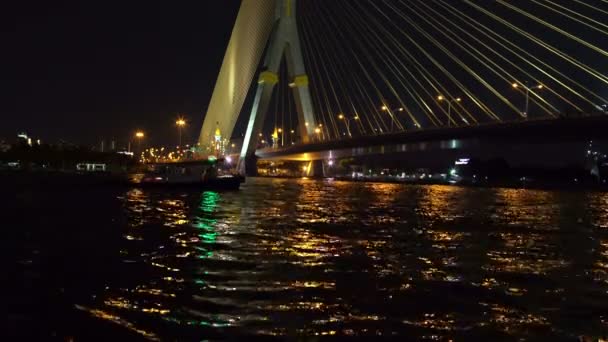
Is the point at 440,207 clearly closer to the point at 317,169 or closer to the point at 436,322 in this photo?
the point at 436,322

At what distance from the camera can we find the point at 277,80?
187ft

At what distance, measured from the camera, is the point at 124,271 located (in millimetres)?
7469

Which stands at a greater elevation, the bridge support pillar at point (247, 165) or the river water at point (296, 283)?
the bridge support pillar at point (247, 165)

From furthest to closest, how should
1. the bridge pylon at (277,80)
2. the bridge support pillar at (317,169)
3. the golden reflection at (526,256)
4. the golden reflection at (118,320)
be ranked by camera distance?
the bridge support pillar at (317,169)
the bridge pylon at (277,80)
the golden reflection at (526,256)
the golden reflection at (118,320)

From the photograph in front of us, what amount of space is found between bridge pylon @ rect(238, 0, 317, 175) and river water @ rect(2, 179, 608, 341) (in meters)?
42.3

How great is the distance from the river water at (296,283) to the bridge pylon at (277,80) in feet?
139

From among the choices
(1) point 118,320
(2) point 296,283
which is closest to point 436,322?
(2) point 296,283

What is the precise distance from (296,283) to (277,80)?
51.2 metres

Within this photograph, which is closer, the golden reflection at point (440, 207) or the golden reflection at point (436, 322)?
the golden reflection at point (436, 322)

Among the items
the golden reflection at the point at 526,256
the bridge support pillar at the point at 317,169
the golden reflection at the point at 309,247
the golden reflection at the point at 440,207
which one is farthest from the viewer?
the bridge support pillar at the point at 317,169

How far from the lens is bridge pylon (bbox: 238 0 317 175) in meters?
53.2

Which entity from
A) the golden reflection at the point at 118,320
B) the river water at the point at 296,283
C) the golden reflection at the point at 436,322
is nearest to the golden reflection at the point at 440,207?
the river water at the point at 296,283

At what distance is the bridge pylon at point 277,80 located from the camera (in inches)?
2096

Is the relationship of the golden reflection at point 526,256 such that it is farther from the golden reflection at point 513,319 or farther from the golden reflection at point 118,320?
the golden reflection at point 118,320
